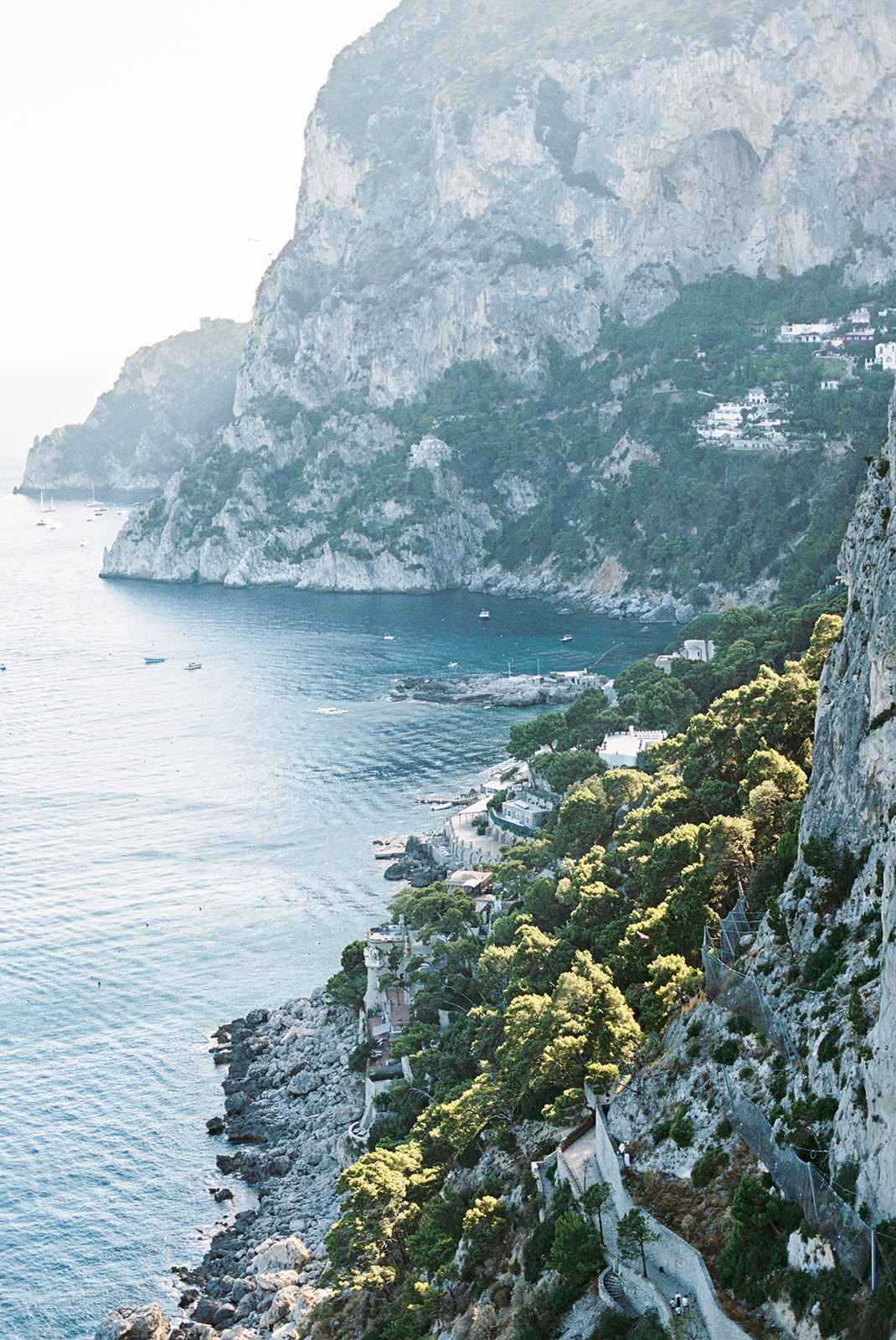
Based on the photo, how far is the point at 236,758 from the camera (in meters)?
122

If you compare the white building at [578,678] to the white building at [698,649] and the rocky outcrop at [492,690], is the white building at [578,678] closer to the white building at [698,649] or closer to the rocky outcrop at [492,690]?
the rocky outcrop at [492,690]

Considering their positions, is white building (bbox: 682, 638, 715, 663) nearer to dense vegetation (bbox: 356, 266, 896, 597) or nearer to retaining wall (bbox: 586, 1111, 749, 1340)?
dense vegetation (bbox: 356, 266, 896, 597)

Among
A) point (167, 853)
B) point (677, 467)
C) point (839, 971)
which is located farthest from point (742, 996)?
point (677, 467)

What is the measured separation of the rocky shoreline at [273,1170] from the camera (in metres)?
55.1

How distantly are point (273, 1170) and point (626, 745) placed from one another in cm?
3549

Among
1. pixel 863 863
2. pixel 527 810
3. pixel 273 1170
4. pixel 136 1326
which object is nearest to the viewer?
pixel 863 863

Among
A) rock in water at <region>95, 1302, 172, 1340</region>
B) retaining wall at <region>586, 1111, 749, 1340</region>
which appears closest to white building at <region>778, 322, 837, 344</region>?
rock in water at <region>95, 1302, 172, 1340</region>

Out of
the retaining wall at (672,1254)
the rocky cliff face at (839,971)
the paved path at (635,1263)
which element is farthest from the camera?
the paved path at (635,1263)

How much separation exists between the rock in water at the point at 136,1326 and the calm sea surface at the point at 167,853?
1.59 meters

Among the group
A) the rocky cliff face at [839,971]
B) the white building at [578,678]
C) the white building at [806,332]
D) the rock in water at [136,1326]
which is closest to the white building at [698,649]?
the white building at [578,678]

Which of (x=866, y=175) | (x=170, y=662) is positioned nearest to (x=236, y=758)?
(x=170, y=662)

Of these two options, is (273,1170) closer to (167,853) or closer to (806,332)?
(167,853)

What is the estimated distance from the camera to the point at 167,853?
10156 centimetres

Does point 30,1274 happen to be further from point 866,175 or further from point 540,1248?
point 866,175
